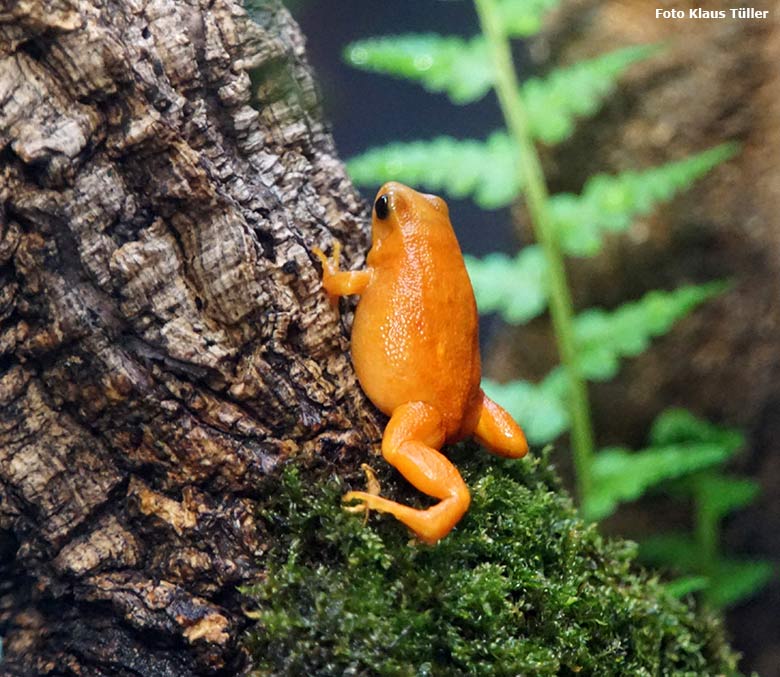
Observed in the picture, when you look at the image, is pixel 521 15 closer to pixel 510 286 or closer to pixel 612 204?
pixel 612 204

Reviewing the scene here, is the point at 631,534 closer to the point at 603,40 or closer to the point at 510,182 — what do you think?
the point at 510,182

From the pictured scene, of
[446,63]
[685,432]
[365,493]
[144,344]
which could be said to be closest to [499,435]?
[365,493]

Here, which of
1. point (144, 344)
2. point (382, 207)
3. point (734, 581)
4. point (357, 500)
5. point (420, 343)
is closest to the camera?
point (144, 344)

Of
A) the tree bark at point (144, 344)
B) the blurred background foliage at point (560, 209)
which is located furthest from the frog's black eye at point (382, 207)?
the blurred background foliage at point (560, 209)


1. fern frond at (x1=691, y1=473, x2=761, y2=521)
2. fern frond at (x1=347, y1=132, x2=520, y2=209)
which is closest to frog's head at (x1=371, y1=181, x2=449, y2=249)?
fern frond at (x1=347, y1=132, x2=520, y2=209)

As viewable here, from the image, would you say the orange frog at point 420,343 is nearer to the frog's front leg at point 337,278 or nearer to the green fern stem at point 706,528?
the frog's front leg at point 337,278

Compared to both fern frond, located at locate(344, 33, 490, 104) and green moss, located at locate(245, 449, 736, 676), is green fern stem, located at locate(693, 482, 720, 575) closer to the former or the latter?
green moss, located at locate(245, 449, 736, 676)

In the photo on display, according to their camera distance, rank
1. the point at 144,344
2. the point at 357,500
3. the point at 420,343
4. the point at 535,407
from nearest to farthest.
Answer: the point at 144,344, the point at 357,500, the point at 420,343, the point at 535,407
